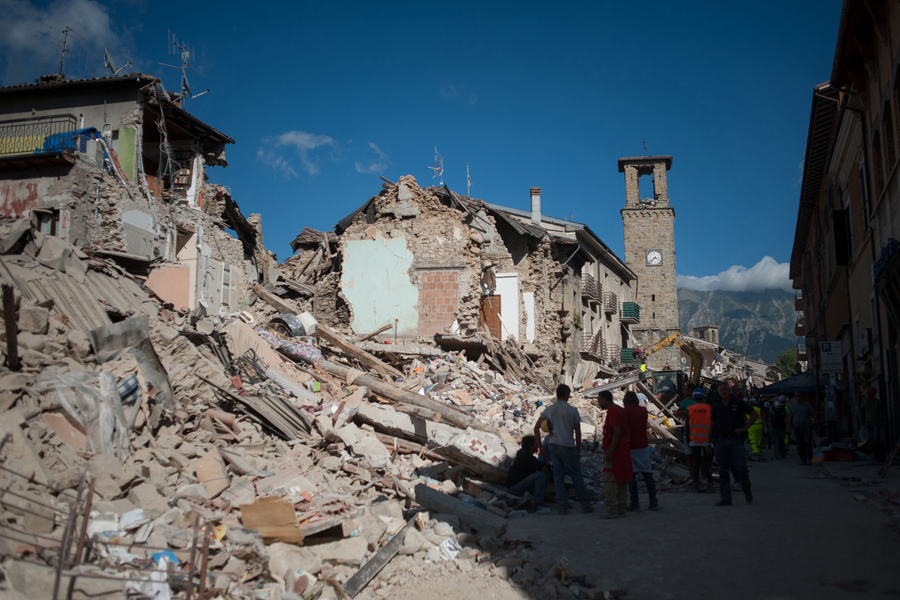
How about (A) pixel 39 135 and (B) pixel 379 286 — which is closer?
(A) pixel 39 135

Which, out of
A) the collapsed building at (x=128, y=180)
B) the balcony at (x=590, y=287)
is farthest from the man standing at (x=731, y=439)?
the balcony at (x=590, y=287)

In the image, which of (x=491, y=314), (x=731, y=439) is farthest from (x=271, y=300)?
(x=731, y=439)

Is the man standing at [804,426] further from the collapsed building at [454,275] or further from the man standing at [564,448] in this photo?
the collapsed building at [454,275]

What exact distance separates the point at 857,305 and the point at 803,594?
13.6 meters

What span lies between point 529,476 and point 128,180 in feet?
50.8

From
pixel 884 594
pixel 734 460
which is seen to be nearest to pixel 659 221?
pixel 734 460

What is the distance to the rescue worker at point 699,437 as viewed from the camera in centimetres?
838

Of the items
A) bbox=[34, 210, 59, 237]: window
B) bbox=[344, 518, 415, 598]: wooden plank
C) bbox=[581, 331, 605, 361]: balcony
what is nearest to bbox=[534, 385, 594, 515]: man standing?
bbox=[344, 518, 415, 598]: wooden plank

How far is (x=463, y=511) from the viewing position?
20.1 feet

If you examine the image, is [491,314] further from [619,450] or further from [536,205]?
[619,450]

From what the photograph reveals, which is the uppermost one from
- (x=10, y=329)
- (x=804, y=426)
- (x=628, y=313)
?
(x=628, y=313)

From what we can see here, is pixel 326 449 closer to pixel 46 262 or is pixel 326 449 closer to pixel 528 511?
pixel 528 511

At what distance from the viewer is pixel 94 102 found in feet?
60.1

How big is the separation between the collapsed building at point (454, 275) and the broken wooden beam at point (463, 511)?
1155 centimetres
